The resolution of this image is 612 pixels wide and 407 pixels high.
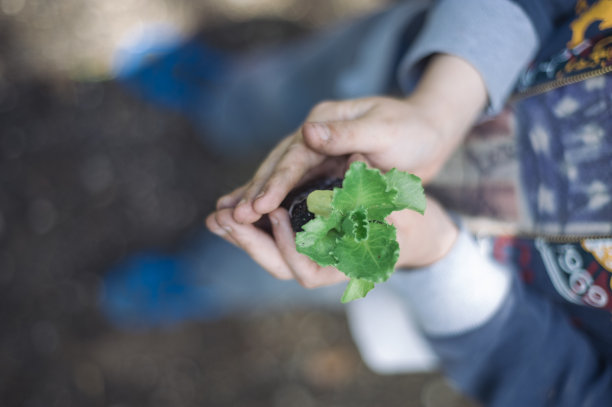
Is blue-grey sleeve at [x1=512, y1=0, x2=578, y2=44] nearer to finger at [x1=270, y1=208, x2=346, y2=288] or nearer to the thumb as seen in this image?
the thumb

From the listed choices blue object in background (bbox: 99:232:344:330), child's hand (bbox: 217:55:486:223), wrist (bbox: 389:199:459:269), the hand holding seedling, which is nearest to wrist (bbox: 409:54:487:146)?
child's hand (bbox: 217:55:486:223)

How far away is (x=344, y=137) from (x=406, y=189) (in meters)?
0.13

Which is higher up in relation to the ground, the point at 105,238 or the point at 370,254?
the point at 370,254

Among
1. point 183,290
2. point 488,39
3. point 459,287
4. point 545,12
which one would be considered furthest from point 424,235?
point 183,290

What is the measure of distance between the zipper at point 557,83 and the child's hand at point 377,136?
0.08m

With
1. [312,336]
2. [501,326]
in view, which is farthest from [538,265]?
[312,336]

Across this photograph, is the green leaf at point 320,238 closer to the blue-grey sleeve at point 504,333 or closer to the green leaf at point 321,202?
the green leaf at point 321,202

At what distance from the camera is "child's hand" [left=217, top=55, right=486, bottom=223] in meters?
0.64

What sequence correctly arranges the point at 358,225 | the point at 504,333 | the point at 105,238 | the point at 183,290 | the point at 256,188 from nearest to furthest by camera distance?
the point at 358,225
the point at 256,188
the point at 504,333
the point at 183,290
the point at 105,238

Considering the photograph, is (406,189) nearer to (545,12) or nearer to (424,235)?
(424,235)

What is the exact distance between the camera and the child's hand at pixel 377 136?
64cm

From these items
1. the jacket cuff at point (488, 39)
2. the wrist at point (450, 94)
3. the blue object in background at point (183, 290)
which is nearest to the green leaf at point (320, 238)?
the wrist at point (450, 94)

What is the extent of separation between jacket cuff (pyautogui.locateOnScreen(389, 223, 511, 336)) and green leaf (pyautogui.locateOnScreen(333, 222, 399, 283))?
1.06 ft

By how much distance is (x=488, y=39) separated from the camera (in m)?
0.83
